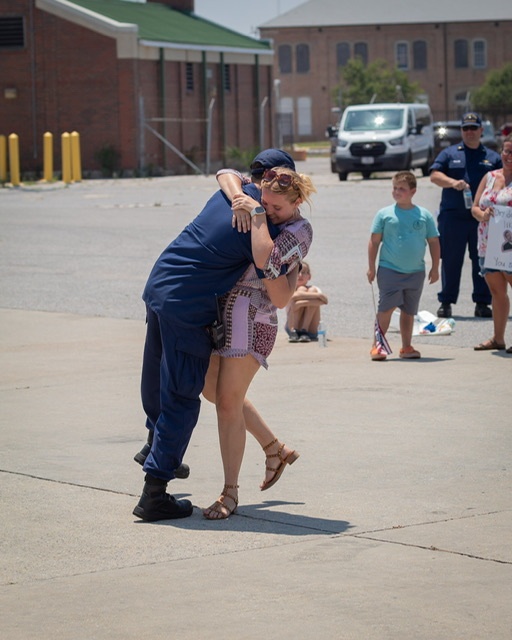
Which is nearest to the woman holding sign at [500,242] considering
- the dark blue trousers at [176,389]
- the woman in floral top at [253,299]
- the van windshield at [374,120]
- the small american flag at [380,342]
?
the small american flag at [380,342]

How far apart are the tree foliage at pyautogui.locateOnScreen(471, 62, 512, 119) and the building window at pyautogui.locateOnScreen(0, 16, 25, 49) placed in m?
49.0

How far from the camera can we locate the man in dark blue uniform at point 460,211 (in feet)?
43.5

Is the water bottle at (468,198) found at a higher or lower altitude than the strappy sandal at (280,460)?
higher

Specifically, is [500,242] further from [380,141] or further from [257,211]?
[380,141]

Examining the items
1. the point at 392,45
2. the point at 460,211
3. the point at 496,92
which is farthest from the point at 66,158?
the point at 392,45

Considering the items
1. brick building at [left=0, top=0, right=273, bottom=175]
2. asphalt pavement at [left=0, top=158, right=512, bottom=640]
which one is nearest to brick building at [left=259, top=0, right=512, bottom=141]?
brick building at [left=0, top=0, right=273, bottom=175]

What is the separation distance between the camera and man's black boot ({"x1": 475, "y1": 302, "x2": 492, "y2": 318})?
13.3 m

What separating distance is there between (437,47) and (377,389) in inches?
3914

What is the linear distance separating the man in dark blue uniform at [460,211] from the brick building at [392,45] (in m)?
92.1

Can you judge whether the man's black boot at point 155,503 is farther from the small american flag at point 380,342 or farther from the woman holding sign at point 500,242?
the woman holding sign at point 500,242

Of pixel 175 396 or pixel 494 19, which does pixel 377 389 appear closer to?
pixel 175 396

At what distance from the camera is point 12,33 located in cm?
4997

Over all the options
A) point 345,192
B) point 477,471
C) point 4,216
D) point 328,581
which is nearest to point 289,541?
point 328,581

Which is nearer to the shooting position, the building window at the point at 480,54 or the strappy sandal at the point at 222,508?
the strappy sandal at the point at 222,508
